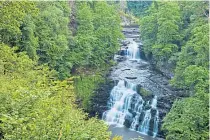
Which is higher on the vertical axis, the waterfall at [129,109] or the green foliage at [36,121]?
the green foliage at [36,121]

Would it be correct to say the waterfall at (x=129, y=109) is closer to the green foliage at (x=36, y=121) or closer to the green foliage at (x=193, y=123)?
the green foliage at (x=193, y=123)

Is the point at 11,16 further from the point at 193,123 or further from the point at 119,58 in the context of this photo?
the point at 119,58

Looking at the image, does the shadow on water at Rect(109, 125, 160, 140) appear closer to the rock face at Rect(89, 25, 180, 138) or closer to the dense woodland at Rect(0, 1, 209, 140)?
the rock face at Rect(89, 25, 180, 138)

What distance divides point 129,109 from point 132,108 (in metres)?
0.31

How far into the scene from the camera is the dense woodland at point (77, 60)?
35.7 feet

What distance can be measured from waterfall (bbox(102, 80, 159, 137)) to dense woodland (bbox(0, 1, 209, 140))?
7.85ft

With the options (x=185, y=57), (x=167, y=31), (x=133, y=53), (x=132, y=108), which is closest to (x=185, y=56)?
(x=185, y=57)

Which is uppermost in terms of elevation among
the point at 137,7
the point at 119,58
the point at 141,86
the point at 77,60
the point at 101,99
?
the point at 137,7

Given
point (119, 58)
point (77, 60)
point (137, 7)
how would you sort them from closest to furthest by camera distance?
Answer: point (77, 60)
point (119, 58)
point (137, 7)

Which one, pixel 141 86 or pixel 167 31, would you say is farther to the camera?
pixel 167 31

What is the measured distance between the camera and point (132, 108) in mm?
28609

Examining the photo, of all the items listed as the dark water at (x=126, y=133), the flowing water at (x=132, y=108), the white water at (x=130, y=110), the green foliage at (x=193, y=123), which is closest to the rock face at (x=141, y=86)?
the flowing water at (x=132, y=108)

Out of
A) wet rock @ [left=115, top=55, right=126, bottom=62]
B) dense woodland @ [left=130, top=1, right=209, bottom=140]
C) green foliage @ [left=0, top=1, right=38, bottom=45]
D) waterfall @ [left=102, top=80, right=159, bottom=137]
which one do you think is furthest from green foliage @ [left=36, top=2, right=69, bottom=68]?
wet rock @ [left=115, top=55, right=126, bottom=62]

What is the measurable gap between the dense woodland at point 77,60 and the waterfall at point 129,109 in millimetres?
2394
